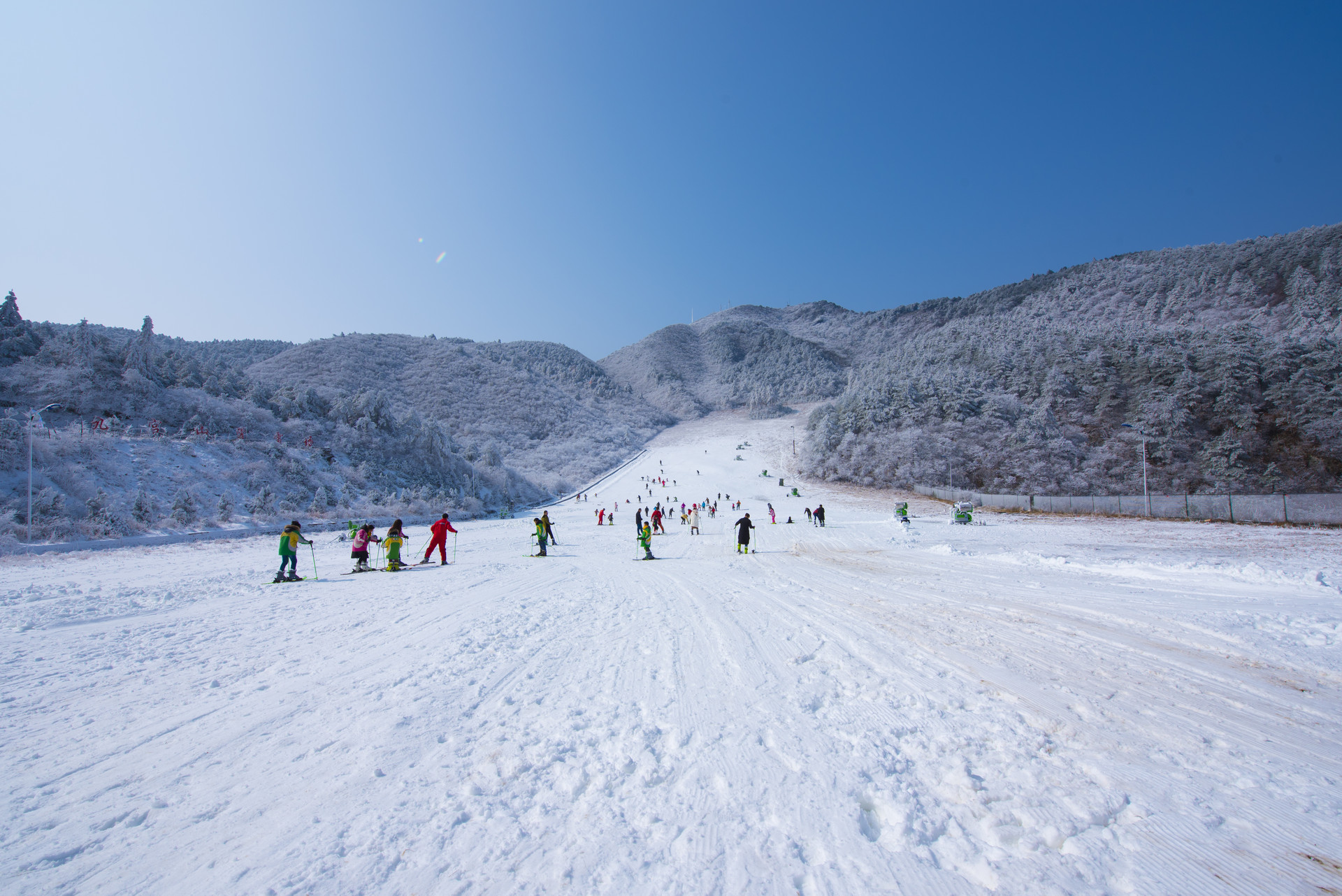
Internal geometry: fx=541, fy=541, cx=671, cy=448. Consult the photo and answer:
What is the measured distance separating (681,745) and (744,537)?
43.9 feet

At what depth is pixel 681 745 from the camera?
151 inches

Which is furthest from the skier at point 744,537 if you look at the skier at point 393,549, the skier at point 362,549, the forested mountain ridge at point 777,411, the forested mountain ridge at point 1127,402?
the forested mountain ridge at point 1127,402

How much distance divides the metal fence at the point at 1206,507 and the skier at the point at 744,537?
26.5 m

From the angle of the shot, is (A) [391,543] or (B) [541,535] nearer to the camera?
(A) [391,543]

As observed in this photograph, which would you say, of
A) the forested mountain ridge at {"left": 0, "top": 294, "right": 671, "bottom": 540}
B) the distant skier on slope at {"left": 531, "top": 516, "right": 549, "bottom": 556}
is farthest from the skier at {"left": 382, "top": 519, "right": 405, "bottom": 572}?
the forested mountain ridge at {"left": 0, "top": 294, "right": 671, "bottom": 540}

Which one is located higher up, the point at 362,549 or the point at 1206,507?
the point at 362,549

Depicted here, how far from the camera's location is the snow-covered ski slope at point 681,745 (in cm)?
261

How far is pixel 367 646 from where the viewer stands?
21.1 ft

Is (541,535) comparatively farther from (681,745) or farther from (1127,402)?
(1127,402)

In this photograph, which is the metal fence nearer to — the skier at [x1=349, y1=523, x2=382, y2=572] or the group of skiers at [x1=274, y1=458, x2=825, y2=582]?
the group of skiers at [x1=274, y1=458, x2=825, y2=582]

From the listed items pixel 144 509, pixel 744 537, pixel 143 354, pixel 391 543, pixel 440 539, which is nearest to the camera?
pixel 391 543

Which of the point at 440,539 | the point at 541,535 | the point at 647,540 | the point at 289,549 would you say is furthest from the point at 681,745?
the point at 541,535

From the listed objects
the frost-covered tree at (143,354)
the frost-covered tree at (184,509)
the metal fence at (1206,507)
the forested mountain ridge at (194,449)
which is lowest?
the metal fence at (1206,507)

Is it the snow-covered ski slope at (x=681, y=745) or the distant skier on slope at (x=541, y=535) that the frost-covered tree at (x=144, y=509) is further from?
the distant skier on slope at (x=541, y=535)
